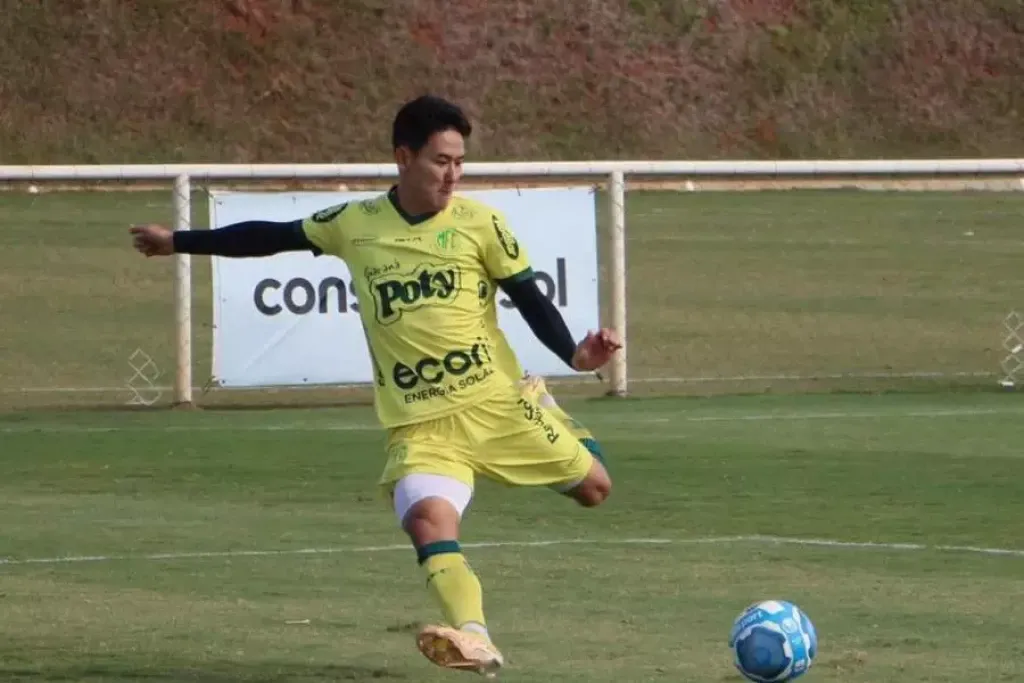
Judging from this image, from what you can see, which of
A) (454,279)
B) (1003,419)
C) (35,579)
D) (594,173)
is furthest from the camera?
(594,173)

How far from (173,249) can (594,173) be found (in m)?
8.14

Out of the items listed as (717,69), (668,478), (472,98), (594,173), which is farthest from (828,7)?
(668,478)

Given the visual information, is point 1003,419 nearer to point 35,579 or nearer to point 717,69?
point 35,579

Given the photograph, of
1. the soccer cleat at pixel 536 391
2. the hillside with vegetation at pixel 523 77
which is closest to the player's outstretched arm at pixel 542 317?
the soccer cleat at pixel 536 391

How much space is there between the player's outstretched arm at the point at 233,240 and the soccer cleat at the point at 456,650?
4.99ft

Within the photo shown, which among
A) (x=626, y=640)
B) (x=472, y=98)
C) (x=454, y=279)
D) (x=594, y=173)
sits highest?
(x=472, y=98)

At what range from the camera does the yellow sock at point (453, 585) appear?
22.1 ft

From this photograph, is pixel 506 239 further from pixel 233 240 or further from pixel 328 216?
pixel 233 240

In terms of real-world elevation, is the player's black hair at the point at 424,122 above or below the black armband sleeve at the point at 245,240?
above

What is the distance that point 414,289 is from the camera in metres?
7.17

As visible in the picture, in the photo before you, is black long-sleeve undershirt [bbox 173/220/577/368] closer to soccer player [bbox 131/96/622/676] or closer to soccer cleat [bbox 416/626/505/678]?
soccer player [bbox 131/96/622/676]

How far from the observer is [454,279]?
7211 millimetres

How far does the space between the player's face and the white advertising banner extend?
7.31 m

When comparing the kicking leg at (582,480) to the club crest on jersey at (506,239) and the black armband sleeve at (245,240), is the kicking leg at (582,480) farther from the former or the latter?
the black armband sleeve at (245,240)
